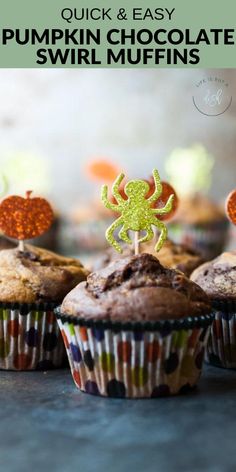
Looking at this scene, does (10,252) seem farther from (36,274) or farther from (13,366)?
(13,366)

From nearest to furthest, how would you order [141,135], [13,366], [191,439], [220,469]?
[220,469]
[191,439]
[13,366]
[141,135]

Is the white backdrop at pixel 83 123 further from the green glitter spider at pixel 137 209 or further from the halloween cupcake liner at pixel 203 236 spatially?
the green glitter spider at pixel 137 209

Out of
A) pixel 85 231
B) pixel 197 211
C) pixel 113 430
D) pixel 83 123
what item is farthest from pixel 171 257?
pixel 83 123

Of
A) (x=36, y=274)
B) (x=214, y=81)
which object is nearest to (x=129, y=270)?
(x=36, y=274)

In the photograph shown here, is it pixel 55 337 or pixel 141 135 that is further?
pixel 141 135

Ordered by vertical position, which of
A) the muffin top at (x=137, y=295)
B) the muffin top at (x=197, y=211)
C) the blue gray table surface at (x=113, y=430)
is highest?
the muffin top at (x=197, y=211)

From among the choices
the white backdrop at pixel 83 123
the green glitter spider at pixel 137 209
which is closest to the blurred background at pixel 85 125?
the white backdrop at pixel 83 123
